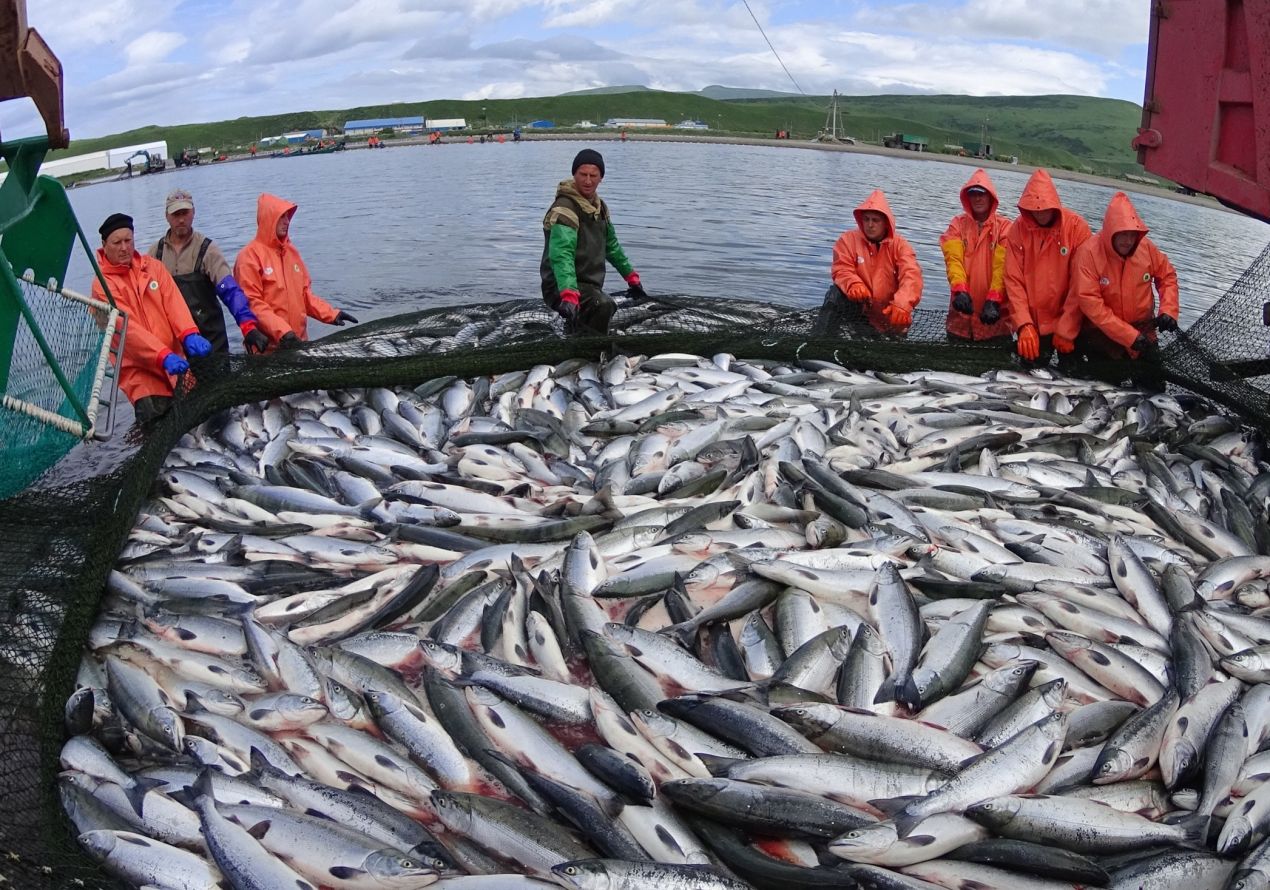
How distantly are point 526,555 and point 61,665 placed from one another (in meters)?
2.05

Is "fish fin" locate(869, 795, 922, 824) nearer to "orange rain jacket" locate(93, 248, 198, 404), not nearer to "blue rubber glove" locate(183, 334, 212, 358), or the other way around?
"orange rain jacket" locate(93, 248, 198, 404)

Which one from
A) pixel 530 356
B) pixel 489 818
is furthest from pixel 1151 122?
pixel 489 818

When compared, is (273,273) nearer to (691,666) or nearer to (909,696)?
(691,666)

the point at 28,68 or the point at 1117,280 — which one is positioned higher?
the point at 28,68

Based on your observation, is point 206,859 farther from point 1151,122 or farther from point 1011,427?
point 1151,122

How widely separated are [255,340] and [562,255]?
2982 mm

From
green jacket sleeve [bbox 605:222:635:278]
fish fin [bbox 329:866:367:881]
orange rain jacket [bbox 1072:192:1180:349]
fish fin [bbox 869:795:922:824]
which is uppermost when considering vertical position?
green jacket sleeve [bbox 605:222:635:278]

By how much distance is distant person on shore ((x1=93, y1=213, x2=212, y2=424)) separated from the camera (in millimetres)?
7203

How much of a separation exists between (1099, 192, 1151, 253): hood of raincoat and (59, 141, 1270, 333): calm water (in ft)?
25.7

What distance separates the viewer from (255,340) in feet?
27.1

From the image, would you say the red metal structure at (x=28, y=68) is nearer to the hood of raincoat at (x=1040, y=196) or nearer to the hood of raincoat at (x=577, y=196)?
the hood of raincoat at (x=577, y=196)

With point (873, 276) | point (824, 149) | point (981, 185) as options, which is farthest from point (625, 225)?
point (824, 149)

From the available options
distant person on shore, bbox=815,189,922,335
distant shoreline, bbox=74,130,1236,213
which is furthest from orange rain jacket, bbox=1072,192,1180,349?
distant shoreline, bbox=74,130,1236,213

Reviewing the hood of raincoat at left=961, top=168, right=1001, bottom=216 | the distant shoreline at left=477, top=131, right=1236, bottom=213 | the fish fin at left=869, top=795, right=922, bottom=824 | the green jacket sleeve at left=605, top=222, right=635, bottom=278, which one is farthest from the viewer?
the distant shoreline at left=477, top=131, right=1236, bottom=213
